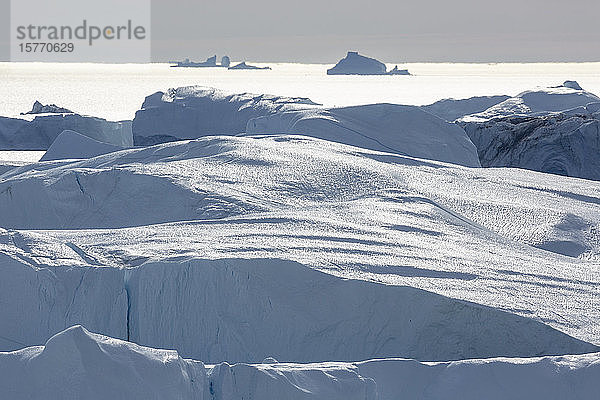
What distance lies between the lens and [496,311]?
4.46m

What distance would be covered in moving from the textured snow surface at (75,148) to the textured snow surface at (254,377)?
6.59 m

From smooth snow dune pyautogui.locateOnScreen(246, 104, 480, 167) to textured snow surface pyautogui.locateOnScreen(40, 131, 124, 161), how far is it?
234 cm

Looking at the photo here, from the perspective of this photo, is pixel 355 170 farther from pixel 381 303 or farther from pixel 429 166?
pixel 381 303

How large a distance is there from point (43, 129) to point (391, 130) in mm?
9730

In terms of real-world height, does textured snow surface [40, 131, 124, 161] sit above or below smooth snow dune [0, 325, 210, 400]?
above

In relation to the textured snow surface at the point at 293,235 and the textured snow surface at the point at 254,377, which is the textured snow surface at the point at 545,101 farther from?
the textured snow surface at the point at 254,377

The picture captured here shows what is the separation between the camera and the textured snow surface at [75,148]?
384 inches

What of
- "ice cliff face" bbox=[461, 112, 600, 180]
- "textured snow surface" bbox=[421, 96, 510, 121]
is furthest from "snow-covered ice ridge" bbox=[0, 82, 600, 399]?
"textured snow surface" bbox=[421, 96, 510, 121]

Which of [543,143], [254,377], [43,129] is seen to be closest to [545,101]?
[543,143]

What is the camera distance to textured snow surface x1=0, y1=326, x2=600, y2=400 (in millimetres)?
3051

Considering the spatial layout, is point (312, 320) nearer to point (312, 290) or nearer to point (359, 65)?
point (312, 290)

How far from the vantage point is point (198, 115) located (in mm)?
16391

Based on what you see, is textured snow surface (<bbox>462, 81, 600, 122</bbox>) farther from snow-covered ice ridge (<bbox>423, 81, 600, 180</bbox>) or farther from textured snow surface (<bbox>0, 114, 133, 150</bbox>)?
textured snow surface (<bbox>0, 114, 133, 150</bbox>)

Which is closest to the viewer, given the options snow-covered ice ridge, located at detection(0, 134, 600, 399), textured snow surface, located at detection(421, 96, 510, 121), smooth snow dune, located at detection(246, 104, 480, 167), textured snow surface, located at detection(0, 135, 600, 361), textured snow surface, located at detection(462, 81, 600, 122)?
snow-covered ice ridge, located at detection(0, 134, 600, 399)
